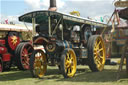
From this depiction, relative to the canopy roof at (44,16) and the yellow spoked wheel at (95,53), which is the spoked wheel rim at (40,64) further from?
the yellow spoked wheel at (95,53)

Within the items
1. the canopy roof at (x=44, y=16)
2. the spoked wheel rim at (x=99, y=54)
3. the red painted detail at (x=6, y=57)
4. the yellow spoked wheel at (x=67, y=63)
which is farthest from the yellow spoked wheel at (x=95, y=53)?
the red painted detail at (x=6, y=57)

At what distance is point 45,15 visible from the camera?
26.0ft

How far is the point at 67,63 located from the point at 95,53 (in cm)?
186

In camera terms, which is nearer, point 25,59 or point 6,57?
point 6,57

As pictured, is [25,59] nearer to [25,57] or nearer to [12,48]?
[25,57]

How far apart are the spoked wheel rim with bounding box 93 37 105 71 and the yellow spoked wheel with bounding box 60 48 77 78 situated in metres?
1.30

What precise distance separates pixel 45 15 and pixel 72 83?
2.78 m

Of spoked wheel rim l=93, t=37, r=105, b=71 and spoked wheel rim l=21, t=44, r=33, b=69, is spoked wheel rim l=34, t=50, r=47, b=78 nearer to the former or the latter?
spoked wheel rim l=93, t=37, r=105, b=71

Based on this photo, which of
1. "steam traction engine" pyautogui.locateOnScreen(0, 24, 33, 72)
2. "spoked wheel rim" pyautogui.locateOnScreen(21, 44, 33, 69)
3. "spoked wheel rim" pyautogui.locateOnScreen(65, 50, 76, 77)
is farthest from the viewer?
"spoked wheel rim" pyautogui.locateOnScreen(21, 44, 33, 69)

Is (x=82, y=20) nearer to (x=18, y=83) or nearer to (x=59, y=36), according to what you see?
(x=59, y=36)

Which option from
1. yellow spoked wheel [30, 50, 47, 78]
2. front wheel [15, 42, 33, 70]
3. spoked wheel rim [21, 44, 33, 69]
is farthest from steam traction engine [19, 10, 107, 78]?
spoked wheel rim [21, 44, 33, 69]

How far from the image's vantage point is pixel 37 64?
319 inches

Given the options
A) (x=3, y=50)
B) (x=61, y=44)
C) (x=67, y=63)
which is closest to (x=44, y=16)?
(x=61, y=44)

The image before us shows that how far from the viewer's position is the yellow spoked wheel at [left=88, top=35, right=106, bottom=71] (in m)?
8.68
